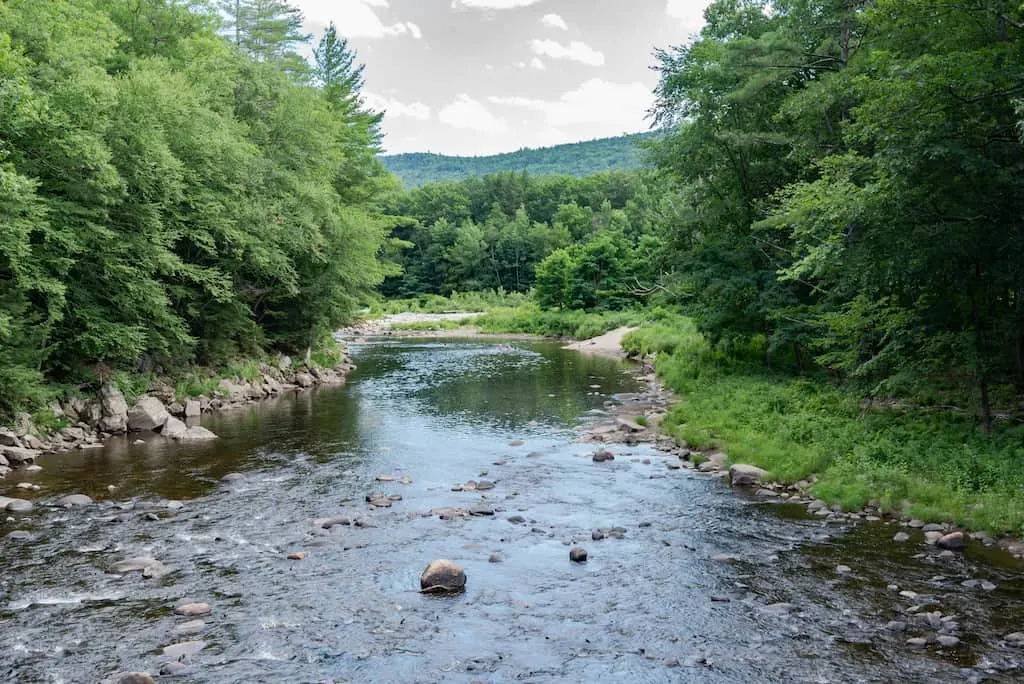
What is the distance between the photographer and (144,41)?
31.1m

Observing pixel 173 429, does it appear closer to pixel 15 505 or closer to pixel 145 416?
pixel 145 416

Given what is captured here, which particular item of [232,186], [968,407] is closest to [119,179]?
[232,186]

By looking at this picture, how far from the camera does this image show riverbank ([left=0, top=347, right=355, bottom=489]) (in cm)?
1852

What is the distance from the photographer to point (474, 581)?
11.1 m

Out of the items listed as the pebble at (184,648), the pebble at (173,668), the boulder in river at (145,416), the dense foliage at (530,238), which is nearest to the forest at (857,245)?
the pebble at (184,648)

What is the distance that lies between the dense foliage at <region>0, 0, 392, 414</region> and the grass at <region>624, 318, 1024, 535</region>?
53.6ft

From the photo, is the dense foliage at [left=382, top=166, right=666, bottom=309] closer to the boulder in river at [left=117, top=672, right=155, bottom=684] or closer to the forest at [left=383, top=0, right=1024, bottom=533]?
the forest at [left=383, top=0, right=1024, bottom=533]

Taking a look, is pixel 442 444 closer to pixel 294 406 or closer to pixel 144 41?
pixel 294 406

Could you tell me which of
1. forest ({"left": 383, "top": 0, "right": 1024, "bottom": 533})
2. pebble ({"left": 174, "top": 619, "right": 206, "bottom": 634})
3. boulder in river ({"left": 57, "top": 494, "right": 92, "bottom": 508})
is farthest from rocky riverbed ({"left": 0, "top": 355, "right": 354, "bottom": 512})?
forest ({"left": 383, "top": 0, "right": 1024, "bottom": 533})

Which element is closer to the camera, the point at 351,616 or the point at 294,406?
the point at 351,616

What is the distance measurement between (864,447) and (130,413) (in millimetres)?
19492

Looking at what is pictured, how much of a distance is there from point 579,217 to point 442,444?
110 meters

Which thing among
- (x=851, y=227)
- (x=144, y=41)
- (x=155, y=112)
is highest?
(x=144, y=41)

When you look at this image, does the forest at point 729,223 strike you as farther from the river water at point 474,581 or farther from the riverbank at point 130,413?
the river water at point 474,581
